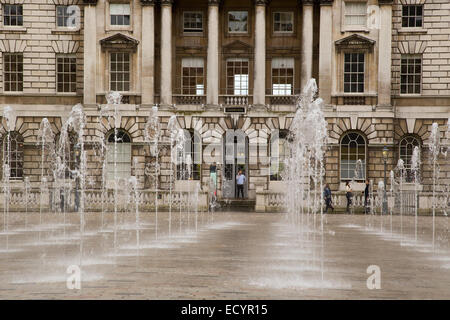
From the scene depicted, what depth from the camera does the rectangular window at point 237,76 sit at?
48250 millimetres

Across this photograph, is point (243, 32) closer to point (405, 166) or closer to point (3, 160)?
point (405, 166)

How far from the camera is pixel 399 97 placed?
46.3 m

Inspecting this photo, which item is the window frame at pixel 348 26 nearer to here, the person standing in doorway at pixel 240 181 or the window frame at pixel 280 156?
the window frame at pixel 280 156

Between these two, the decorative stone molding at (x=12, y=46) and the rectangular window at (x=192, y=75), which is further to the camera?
the rectangular window at (x=192, y=75)

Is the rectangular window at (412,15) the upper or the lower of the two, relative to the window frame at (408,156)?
upper

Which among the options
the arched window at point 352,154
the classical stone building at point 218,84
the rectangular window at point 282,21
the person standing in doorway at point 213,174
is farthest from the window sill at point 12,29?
the arched window at point 352,154

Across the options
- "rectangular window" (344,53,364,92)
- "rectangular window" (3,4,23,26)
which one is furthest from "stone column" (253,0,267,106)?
"rectangular window" (3,4,23,26)

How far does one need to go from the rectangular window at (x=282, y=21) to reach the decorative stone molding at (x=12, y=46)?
16467mm

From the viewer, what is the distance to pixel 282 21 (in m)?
48.2

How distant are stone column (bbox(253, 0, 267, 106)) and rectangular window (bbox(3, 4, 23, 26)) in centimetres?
1541

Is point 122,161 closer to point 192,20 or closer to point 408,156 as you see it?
point 192,20

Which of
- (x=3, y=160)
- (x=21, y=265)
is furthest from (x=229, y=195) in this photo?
(x=21, y=265)

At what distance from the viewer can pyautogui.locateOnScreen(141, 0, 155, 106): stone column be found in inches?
1800

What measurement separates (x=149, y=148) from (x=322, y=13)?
1392cm
